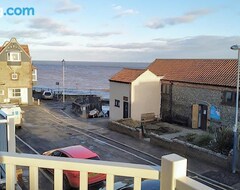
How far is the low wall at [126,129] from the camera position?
916 inches

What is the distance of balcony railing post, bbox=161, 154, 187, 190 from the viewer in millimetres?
2447

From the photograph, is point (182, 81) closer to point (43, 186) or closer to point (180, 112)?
point (180, 112)

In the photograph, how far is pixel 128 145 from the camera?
21.3 meters

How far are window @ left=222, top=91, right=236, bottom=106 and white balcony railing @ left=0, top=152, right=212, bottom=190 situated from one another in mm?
20794

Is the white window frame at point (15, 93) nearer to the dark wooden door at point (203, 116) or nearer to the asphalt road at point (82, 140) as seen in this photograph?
the asphalt road at point (82, 140)

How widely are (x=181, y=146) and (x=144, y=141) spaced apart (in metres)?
3.77

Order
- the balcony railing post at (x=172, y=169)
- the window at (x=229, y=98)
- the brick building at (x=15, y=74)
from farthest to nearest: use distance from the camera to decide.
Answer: the brick building at (x=15, y=74), the window at (x=229, y=98), the balcony railing post at (x=172, y=169)

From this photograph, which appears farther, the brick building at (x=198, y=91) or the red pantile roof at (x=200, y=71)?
the red pantile roof at (x=200, y=71)

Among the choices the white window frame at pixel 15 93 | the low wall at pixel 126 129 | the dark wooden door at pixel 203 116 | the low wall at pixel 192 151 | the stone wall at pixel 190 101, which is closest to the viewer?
the low wall at pixel 192 151

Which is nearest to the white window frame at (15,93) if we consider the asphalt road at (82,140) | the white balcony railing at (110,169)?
the asphalt road at (82,140)

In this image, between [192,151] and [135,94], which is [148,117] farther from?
[192,151]

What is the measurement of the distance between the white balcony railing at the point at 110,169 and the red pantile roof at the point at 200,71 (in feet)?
68.2

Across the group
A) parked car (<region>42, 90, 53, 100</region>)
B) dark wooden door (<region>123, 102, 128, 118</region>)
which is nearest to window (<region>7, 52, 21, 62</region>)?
parked car (<region>42, 90, 53, 100</region>)

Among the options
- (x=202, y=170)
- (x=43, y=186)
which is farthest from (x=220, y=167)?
(x=43, y=186)
